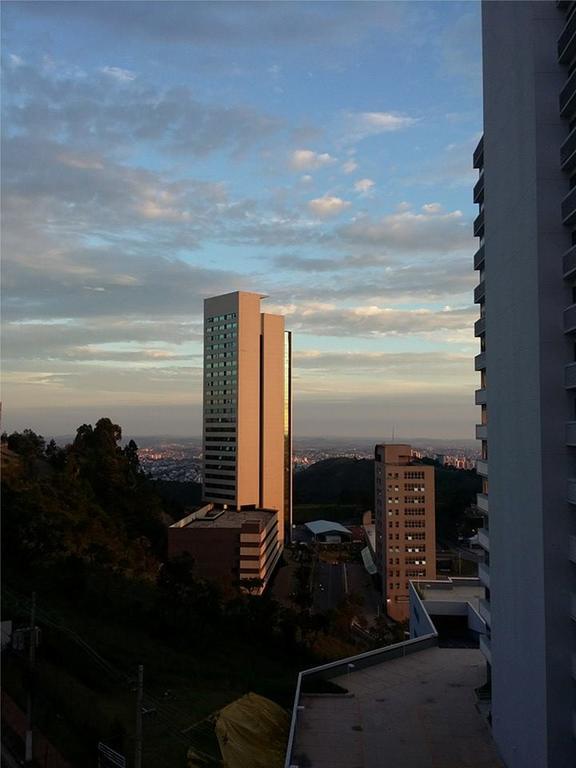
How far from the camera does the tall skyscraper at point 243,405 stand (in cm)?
5191

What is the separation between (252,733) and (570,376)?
919 cm

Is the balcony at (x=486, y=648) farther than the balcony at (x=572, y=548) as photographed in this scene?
Yes

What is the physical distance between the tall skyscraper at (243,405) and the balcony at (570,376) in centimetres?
4389

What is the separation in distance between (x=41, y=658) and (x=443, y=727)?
9.61 meters

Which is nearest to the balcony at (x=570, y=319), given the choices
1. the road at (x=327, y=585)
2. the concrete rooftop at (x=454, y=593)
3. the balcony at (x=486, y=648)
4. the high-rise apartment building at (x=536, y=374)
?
the high-rise apartment building at (x=536, y=374)

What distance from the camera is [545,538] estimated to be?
845cm

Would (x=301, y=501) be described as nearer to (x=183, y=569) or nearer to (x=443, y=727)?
(x=183, y=569)

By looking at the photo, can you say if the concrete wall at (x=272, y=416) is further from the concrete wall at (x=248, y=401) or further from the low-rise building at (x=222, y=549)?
the low-rise building at (x=222, y=549)

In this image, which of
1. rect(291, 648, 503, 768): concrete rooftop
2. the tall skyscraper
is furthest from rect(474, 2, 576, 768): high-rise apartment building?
the tall skyscraper

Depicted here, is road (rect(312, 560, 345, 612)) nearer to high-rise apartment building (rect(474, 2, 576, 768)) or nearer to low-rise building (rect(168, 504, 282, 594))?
low-rise building (rect(168, 504, 282, 594))

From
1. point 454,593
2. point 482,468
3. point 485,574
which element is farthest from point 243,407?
point 485,574

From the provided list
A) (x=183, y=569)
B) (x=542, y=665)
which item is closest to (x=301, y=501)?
(x=183, y=569)

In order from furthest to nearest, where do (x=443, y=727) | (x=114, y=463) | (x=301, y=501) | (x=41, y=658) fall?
(x=301, y=501) → (x=114, y=463) → (x=41, y=658) → (x=443, y=727)

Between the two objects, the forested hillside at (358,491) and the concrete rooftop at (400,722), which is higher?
the concrete rooftop at (400,722)
